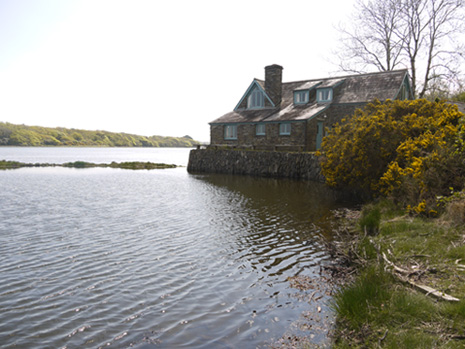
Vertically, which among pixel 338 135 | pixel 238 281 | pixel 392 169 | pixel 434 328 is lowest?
pixel 238 281

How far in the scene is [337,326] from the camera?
19.6ft

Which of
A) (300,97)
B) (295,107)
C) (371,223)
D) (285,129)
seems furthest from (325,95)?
(371,223)

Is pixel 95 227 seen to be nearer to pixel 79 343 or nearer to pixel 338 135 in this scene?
pixel 79 343

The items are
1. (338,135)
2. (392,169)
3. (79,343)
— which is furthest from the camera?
(338,135)

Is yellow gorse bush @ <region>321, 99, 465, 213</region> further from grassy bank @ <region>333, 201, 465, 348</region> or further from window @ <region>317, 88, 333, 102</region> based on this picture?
window @ <region>317, 88, 333, 102</region>

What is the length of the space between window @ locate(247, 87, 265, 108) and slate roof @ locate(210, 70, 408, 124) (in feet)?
2.34

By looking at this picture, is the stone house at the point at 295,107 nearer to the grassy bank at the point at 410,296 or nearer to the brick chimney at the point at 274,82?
the brick chimney at the point at 274,82

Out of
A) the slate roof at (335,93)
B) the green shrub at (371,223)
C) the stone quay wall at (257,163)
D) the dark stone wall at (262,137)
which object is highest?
the slate roof at (335,93)

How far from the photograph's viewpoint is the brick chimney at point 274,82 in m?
42.1

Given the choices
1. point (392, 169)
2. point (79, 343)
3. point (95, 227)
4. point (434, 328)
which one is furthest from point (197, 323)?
point (392, 169)

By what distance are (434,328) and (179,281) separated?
18.4ft

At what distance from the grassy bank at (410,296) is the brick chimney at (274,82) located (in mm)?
34221

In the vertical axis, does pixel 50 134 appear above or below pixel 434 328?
above

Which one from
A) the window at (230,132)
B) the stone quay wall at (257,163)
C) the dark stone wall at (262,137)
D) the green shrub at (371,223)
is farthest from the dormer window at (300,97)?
the green shrub at (371,223)
